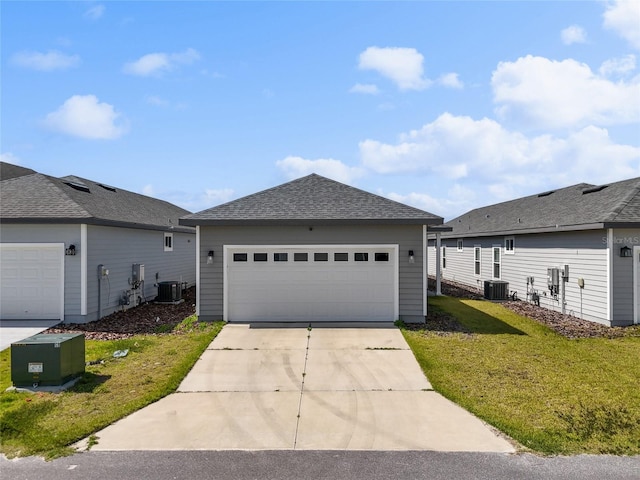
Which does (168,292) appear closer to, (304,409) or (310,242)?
(310,242)

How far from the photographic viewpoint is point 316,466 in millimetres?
4309

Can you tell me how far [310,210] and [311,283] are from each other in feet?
7.01

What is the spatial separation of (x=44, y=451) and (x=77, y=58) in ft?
35.6

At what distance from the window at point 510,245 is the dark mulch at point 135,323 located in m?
13.5

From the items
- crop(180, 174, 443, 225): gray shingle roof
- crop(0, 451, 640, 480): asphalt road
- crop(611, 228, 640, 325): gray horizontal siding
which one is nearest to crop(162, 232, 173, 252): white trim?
crop(180, 174, 443, 225): gray shingle roof

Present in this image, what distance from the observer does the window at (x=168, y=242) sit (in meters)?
17.1

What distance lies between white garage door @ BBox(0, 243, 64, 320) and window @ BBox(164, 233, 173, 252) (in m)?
5.73

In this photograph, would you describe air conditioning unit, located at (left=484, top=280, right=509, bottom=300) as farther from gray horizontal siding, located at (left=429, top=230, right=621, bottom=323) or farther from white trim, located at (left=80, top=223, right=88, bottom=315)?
white trim, located at (left=80, top=223, right=88, bottom=315)

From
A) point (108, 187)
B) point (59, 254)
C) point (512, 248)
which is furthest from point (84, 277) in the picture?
point (512, 248)

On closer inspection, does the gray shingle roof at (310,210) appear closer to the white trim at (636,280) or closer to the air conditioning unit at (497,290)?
the white trim at (636,280)

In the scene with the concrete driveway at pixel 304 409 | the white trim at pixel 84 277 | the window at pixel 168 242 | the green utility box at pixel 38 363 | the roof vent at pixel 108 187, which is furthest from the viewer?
the roof vent at pixel 108 187

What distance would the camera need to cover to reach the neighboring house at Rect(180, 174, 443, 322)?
11234 millimetres

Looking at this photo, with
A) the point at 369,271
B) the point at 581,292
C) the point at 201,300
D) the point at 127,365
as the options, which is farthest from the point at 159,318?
the point at 581,292

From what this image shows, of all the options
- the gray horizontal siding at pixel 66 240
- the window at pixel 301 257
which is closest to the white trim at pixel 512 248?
the window at pixel 301 257
